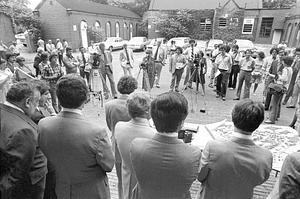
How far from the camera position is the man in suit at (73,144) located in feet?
6.02

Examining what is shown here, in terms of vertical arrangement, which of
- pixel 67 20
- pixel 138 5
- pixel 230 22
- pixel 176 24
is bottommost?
pixel 67 20

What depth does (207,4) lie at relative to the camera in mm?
32406

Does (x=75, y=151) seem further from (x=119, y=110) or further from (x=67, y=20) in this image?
(x=67, y=20)

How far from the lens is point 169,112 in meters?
1.59

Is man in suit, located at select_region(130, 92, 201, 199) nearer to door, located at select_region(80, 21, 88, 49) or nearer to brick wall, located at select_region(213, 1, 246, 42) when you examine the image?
door, located at select_region(80, 21, 88, 49)

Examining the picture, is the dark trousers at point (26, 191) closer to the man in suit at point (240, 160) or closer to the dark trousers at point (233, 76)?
the man in suit at point (240, 160)

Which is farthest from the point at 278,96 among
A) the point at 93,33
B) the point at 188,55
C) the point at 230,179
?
the point at 93,33

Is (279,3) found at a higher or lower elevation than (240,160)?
higher

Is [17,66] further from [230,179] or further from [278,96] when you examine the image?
[278,96]

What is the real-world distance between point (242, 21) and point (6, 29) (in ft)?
92.0

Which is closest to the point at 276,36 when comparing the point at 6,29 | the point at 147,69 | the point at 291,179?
the point at 147,69

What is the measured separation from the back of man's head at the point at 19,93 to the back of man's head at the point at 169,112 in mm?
1256

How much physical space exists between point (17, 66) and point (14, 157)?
183 inches

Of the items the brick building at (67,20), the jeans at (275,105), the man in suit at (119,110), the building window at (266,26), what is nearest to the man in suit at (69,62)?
the man in suit at (119,110)
